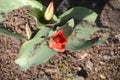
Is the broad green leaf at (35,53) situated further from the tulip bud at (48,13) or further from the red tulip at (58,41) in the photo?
the tulip bud at (48,13)

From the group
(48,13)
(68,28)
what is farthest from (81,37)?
(48,13)

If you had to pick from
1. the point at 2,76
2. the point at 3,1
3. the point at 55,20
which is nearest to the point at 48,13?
the point at 55,20

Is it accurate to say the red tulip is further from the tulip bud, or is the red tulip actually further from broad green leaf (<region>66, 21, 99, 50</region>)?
the tulip bud

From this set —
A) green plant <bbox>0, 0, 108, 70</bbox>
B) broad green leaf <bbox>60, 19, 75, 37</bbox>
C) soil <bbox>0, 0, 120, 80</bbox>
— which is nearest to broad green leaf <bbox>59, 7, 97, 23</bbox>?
green plant <bbox>0, 0, 108, 70</bbox>

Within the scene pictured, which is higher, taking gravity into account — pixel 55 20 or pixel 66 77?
pixel 55 20

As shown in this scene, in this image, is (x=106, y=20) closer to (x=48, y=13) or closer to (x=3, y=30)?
(x=48, y=13)

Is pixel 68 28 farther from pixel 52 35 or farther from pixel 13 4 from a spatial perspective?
pixel 13 4
